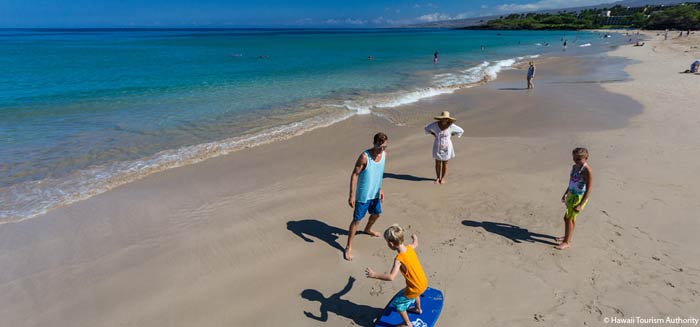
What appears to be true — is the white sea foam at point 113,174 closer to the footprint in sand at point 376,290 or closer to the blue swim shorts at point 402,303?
the footprint in sand at point 376,290

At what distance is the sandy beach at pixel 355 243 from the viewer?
448cm

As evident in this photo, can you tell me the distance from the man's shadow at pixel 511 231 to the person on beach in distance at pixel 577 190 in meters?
0.31

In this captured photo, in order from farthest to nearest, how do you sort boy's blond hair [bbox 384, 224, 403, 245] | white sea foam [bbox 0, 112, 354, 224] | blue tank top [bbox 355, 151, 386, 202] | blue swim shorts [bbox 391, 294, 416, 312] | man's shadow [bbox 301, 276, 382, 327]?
white sea foam [bbox 0, 112, 354, 224] < blue tank top [bbox 355, 151, 386, 202] < man's shadow [bbox 301, 276, 382, 327] < blue swim shorts [bbox 391, 294, 416, 312] < boy's blond hair [bbox 384, 224, 403, 245]

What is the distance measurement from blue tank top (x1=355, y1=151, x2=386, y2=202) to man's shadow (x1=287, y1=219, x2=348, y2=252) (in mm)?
1050

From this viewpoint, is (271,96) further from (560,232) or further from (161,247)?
(560,232)

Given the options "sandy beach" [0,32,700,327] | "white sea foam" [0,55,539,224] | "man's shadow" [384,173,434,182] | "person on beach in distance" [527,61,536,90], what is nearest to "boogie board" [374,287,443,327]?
"sandy beach" [0,32,700,327]

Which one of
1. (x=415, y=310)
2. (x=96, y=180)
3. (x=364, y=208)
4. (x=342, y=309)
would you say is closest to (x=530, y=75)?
(x=364, y=208)

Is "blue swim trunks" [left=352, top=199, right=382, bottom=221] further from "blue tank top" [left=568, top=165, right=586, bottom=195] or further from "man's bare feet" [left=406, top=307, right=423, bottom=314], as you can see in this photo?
"blue tank top" [left=568, top=165, right=586, bottom=195]

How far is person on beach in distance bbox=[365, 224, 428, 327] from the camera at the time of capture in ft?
11.9

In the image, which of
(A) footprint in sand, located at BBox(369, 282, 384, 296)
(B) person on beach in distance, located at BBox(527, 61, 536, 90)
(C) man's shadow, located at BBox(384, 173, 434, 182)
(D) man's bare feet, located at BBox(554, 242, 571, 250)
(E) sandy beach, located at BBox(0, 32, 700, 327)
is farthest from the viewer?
(B) person on beach in distance, located at BBox(527, 61, 536, 90)

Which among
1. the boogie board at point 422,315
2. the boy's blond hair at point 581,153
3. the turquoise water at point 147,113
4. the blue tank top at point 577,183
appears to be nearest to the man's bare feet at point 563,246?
the blue tank top at point 577,183

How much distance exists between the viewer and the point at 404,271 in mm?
3771

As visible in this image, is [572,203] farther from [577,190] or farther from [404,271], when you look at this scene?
[404,271]

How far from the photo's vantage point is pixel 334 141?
10.8 metres
